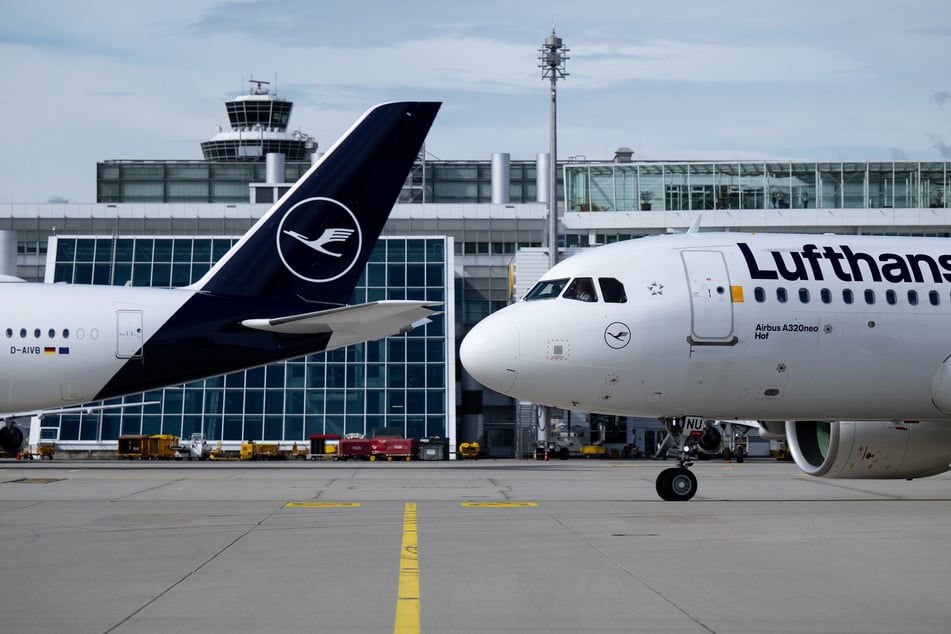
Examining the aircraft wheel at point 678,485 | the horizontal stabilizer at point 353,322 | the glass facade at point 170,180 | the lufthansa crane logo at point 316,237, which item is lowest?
the aircraft wheel at point 678,485

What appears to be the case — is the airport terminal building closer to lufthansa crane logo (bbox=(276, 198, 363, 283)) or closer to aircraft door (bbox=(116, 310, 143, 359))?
lufthansa crane logo (bbox=(276, 198, 363, 283))

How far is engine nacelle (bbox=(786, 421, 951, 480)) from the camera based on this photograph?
2162cm

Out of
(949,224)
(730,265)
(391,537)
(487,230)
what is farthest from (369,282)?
(391,537)

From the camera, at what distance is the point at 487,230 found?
80000 millimetres

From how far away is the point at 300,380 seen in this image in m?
63.8

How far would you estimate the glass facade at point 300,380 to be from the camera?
61.9m

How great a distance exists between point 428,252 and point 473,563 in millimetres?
56575

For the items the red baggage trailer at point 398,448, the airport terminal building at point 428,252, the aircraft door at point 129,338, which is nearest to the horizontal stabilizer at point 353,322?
the aircraft door at point 129,338

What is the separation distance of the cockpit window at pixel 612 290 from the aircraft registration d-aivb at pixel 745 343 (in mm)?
25

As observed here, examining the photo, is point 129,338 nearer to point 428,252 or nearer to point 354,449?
point 354,449

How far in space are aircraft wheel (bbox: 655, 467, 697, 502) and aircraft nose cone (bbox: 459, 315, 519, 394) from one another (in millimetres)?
3575

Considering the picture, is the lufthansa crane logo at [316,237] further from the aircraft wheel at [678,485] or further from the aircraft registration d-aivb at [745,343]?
the aircraft wheel at [678,485]

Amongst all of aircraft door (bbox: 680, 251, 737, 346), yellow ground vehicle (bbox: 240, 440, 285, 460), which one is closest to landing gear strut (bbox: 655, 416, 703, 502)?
aircraft door (bbox: 680, 251, 737, 346)

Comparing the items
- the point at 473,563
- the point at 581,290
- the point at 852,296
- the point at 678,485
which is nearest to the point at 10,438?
the point at 581,290
